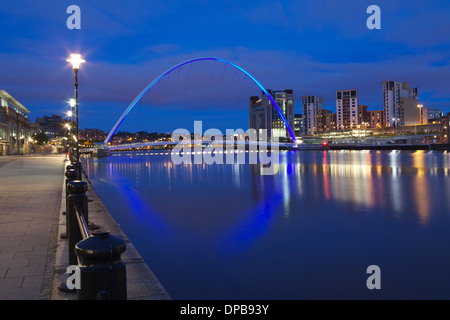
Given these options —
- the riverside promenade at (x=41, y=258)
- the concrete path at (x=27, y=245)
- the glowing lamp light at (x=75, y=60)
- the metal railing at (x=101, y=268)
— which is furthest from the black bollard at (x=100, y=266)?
the glowing lamp light at (x=75, y=60)

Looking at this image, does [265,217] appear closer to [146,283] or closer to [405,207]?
[405,207]

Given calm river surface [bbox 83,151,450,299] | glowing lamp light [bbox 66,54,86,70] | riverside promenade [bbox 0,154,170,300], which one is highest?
glowing lamp light [bbox 66,54,86,70]

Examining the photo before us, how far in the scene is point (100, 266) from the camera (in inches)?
110

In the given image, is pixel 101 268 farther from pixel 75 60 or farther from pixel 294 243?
pixel 75 60

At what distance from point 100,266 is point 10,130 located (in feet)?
253

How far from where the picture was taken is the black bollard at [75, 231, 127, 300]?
2.75m

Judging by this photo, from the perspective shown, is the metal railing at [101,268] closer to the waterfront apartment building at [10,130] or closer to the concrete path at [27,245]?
the concrete path at [27,245]

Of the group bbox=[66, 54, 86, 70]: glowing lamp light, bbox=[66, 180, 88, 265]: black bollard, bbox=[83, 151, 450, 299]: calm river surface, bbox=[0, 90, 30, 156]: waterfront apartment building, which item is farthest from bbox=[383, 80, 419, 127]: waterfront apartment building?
bbox=[66, 180, 88, 265]: black bollard

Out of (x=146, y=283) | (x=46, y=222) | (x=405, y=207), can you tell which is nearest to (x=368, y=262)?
(x=146, y=283)

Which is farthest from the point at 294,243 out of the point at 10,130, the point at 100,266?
the point at 10,130

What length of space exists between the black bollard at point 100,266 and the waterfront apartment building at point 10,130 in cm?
6725

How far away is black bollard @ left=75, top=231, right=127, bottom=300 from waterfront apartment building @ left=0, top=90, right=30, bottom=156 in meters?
67.2

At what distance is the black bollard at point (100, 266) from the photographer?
2.75m

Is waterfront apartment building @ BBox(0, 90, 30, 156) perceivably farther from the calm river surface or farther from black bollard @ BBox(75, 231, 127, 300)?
black bollard @ BBox(75, 231, 127, 300)
